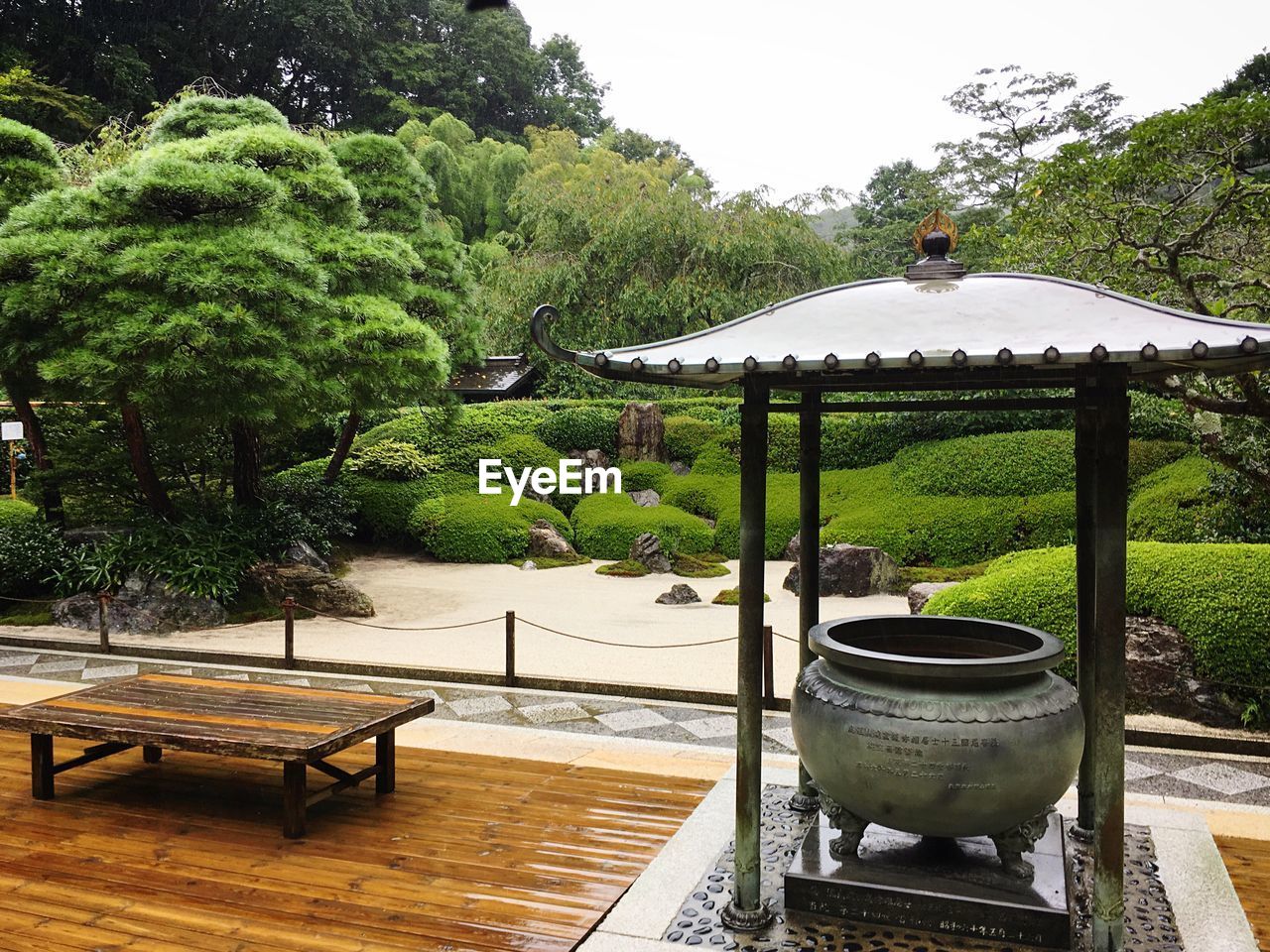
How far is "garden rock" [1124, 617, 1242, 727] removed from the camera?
259 inches

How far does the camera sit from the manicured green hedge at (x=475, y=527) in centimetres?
1602

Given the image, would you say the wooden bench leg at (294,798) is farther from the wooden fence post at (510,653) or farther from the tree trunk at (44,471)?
the tree trunk at (44,471)

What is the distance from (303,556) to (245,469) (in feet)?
5.28

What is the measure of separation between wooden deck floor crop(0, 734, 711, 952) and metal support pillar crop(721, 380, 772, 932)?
0.58 metres

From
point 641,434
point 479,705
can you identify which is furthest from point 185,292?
point 641,434

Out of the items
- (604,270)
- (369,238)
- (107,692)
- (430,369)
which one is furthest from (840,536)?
(107,692)

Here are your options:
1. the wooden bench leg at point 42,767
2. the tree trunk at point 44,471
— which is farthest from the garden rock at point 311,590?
the wooden bench leg at point 42,767

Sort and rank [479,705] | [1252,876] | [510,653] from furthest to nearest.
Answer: [510,653] → [479,705] → [1252,876]

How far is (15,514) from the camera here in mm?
12398

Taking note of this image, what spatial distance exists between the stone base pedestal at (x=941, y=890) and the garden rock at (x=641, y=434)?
1537 cm

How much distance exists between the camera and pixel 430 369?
39.2ft

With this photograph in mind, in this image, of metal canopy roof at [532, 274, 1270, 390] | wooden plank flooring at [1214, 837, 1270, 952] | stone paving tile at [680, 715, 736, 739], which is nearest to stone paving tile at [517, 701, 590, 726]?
stone paving tile at [680, 715, 736, 739]

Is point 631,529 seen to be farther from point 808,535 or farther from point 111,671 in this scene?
point 808,535

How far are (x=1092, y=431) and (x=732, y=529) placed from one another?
484 inches
